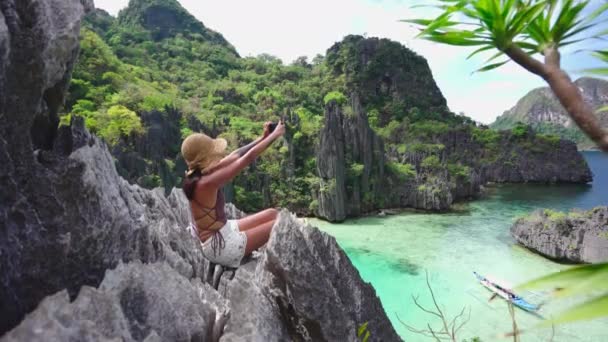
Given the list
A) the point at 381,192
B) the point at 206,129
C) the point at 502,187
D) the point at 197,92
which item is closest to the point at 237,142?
the point at 206,129

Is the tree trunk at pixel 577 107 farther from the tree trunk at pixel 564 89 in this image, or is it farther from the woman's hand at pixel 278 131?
the woman's hand at pixel 278 131

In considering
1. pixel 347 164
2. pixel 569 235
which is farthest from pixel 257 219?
pixel 347 164

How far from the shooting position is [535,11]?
0.75 m

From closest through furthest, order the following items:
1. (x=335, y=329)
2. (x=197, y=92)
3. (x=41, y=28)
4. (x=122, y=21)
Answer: (x=41, y=28)
(x=335, y=329)
(x=197, y=92)
(x=122, y=21)

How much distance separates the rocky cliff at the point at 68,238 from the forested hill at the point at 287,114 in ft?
0.65

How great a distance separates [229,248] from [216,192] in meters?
0.39

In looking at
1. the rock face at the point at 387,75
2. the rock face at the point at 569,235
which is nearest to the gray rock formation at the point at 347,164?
the rock face at the point at 569,235

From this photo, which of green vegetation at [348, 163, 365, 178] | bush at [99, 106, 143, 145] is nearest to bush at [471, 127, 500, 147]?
green vegetation at [348, 163, 365, 178]

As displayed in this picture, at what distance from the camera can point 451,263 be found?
15008mm

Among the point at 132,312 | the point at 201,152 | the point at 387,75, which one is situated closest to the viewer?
the point at 132,312

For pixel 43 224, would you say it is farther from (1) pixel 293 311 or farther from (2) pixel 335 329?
(2) pixel 335 329

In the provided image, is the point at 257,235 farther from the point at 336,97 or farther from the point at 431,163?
the point at 336,97

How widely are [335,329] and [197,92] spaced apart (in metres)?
45.2

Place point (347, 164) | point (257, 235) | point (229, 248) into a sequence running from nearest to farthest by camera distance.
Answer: point (229, 248) < point (257, 235) < point (347, 164)
